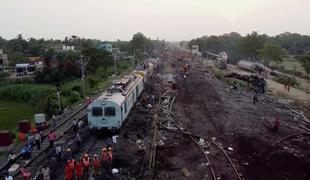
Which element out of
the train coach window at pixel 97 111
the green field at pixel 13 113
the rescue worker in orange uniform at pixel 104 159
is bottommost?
the green field at pixel 13 113

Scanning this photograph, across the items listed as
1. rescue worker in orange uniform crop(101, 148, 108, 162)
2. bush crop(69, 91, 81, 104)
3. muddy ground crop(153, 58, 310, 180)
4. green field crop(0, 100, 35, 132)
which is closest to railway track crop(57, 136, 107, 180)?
rescue worker in orange uniform crop(101, 148, 108, 162)

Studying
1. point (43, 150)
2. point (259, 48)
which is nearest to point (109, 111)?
point (43, 150)

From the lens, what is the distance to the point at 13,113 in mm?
41906

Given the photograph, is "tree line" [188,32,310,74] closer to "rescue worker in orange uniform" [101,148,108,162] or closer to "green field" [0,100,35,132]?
"green field" [0,100,35,132]

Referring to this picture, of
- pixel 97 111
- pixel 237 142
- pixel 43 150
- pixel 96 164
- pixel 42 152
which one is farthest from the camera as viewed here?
pixel 237 142

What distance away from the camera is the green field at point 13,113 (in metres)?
36.1

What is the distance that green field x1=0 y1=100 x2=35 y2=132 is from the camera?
36125 mm

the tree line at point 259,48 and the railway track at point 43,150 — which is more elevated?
the tree line at point 259,48

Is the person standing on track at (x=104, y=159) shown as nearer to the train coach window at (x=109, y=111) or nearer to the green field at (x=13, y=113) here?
the train coach window at (x=109, y=111)

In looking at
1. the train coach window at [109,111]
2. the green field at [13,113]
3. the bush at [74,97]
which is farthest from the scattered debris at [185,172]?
the bush at [74,97]

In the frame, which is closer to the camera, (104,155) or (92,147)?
(104,155)

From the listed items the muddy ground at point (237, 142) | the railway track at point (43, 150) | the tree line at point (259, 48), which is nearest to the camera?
the railway track at point (43, 150)

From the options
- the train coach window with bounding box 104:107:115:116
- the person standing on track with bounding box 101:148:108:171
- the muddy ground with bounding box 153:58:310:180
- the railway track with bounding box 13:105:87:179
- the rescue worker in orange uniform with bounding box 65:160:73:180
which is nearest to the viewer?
the rescue worker in orange uniform with bounding box 65:160:73:180

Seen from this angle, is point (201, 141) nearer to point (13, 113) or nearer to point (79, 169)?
point (79, 169)
